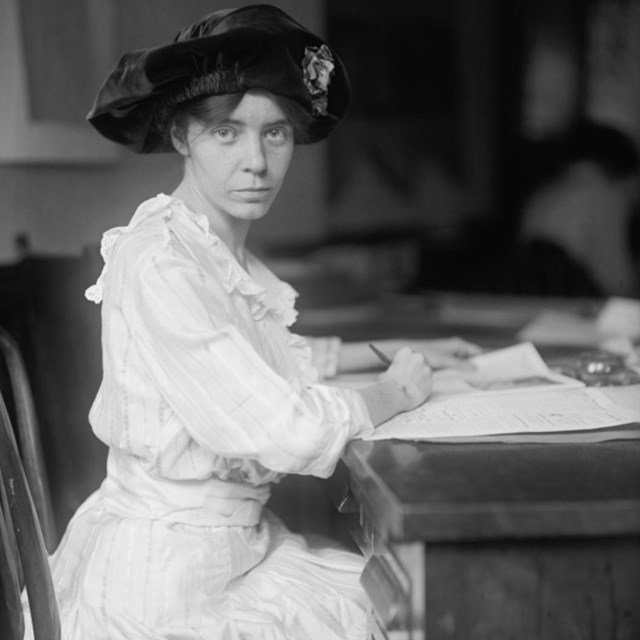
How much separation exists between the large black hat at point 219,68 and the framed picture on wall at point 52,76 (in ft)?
2.26

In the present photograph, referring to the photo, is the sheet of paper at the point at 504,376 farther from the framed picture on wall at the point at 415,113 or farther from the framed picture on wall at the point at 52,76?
the framed picture on wall at the point at 415,113

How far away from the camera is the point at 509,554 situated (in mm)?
1019

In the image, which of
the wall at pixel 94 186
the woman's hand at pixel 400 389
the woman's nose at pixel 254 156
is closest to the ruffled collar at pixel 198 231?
the woman's nose at pixel 254 156

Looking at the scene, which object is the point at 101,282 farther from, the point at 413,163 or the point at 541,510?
the point at 413,163

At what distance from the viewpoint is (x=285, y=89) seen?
1341 millimetres

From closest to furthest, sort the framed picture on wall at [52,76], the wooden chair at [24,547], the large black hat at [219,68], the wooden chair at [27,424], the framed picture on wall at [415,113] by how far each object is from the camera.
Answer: the wooden chair at [24,547] → the large black hat at [219,68] → the wooden chair at [27,424] → the framed picture on wall at [52,76] → the framed picture on wall at [415,113]

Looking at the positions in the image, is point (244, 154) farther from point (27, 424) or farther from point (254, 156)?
point (27, 424)

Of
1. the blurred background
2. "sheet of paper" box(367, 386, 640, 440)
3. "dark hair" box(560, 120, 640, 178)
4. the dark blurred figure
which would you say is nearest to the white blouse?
"sheet of paper" box(367, 386, 640, 440)

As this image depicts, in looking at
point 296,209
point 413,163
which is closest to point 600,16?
point 413,163

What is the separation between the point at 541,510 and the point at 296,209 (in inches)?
123

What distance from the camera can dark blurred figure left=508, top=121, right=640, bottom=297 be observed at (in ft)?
13.3

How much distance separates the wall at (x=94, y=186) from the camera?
213cm

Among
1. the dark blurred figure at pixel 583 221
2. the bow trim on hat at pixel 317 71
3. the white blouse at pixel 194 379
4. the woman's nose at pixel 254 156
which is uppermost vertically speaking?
the bow trim on hat at pixel 317 71

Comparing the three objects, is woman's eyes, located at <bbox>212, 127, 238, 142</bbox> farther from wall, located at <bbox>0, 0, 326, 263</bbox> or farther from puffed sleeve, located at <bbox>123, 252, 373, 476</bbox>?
wall, located at <bbox>0, 0, 326, 263</bbox>
